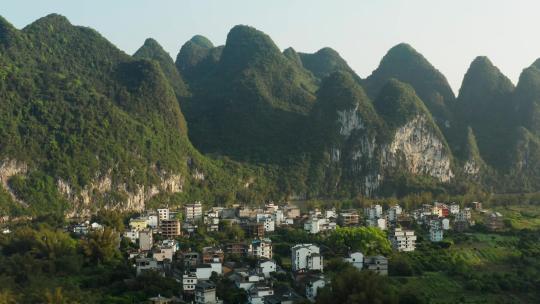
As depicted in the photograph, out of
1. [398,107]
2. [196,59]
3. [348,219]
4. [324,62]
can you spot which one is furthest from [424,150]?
[196,59]

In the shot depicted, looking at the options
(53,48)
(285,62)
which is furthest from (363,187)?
(53,48)

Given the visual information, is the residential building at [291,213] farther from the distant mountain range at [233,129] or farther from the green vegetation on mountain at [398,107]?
the green vegetation on mountain at [398,107]

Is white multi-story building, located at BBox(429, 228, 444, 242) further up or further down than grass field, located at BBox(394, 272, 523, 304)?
further up

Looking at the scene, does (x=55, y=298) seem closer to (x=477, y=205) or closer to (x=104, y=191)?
(x=104, y=191)

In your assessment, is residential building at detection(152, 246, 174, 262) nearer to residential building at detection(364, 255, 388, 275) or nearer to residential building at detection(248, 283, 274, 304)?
residential building at detection(248, 283, 274, 304)

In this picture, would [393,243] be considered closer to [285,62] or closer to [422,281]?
[422,281]

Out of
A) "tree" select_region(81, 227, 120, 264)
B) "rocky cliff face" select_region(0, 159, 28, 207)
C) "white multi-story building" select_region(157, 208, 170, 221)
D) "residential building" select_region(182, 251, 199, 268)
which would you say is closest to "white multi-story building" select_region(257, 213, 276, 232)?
"white multi-story building" select_region(157, 208, 170, 221)
